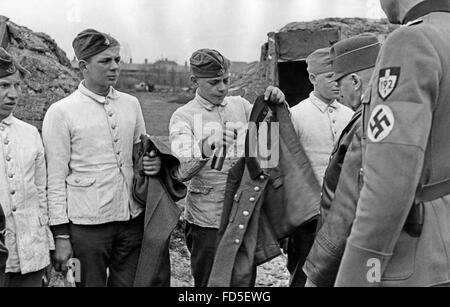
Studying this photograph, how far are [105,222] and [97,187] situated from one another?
0.61ft

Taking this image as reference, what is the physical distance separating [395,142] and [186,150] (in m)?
1.45

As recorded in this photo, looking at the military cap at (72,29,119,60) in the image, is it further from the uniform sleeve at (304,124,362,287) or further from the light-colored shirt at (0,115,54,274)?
the uniform sleeve at (304,124,362,287)

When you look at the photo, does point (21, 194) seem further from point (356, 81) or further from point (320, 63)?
point (320, 63)

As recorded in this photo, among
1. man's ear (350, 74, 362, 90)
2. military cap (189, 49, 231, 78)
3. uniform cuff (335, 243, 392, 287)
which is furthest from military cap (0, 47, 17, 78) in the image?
uniform cuff (335, 243, 392, 287)

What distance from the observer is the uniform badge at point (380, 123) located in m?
1.39

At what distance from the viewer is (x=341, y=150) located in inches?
72.4

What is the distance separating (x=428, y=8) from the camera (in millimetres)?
1544

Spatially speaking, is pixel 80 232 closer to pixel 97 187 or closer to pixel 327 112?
pixel 97 187

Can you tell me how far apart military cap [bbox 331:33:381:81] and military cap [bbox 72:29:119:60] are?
1.26 meters

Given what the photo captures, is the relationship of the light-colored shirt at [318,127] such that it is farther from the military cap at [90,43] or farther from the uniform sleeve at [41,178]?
the uniform sleeve at [41,178]

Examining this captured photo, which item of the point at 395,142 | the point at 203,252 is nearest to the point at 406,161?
the point at 395,142

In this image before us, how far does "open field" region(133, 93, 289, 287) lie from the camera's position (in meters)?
4.10

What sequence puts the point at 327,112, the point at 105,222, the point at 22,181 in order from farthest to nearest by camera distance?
the point at 327,112 < the point at 105,222 < the point at 22,181
